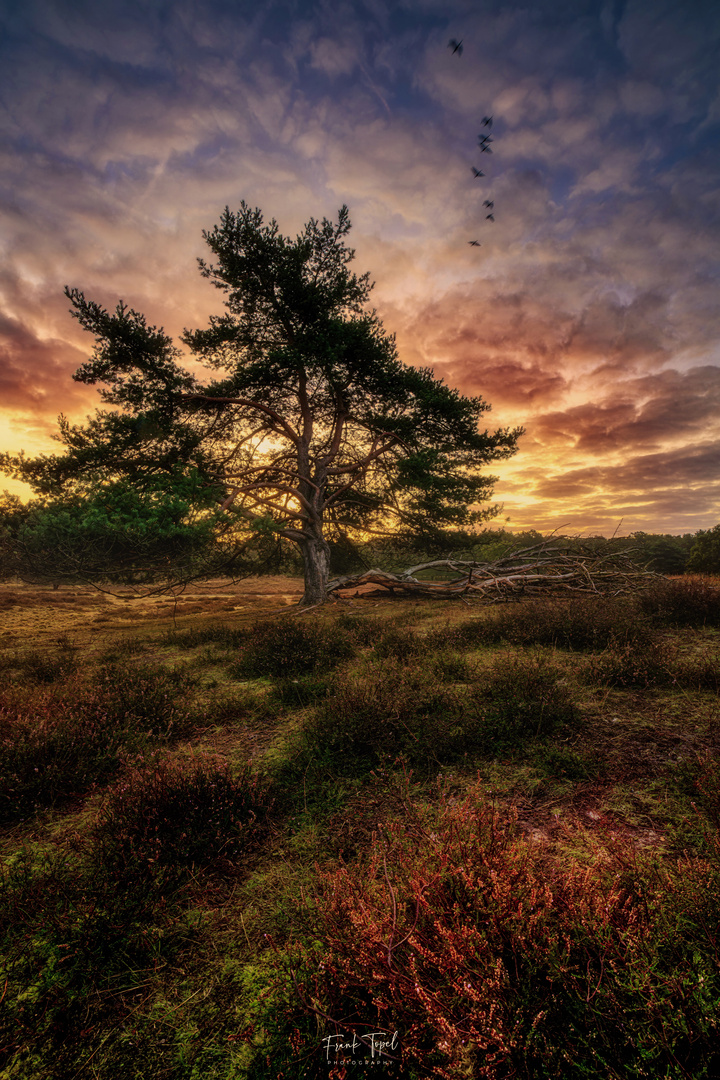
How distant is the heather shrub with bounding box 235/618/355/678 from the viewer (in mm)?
6777

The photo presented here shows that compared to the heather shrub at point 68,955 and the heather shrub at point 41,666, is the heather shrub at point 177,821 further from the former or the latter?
the heather shrub at point 41,666

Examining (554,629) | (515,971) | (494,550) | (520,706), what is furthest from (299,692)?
(494,550)

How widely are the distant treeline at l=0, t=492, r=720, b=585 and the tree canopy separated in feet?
2.66

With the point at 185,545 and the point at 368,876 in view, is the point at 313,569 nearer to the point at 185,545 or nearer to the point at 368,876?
the point at 185,545

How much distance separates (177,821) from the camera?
9.47 feet

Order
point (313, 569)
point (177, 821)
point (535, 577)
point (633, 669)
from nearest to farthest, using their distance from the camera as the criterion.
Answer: point (177, 821)
point (633, 669)
point (535, 577)
point (313, 569)

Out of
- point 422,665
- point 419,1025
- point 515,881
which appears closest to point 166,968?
point 419,1025

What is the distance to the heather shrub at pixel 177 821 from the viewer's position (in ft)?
8.45

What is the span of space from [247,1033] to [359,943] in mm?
573

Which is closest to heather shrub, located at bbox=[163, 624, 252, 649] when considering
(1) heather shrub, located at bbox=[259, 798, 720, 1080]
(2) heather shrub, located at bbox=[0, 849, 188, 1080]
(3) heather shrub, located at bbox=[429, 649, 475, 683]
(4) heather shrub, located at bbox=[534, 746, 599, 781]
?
(3) heather shrub, located at bbox=[429, 649, 475, 683]

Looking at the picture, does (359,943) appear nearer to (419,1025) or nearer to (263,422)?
(419,1025)

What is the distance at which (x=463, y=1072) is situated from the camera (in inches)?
50.3

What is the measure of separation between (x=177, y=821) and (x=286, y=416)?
15.9 metres

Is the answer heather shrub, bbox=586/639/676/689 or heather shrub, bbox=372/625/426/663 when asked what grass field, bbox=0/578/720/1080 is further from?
heather shrub, bbox=372/625/426/663
